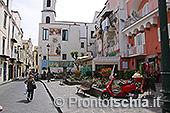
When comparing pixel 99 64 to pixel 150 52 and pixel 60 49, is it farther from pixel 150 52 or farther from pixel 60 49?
pixel 60 49

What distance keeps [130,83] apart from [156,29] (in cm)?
925

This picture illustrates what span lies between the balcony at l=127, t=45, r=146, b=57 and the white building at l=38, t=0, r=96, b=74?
18.6 metres

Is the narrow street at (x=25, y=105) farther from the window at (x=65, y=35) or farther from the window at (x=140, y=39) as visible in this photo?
the window at (x=65, y=35)

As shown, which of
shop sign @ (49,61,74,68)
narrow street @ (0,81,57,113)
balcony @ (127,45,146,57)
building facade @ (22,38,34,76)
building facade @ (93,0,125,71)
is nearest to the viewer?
Answer: narrow street @ (0,81,57,113)

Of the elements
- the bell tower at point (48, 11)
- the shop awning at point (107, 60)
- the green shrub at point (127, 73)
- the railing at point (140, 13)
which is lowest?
the green shrub at point (127, 73)

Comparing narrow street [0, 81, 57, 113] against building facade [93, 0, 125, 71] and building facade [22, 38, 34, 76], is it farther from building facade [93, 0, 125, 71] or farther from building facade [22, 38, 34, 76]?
building facade [22, 38, 34, 76]

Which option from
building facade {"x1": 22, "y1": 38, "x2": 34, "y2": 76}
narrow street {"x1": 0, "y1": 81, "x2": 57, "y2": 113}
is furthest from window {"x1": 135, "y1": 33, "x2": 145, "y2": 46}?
building facade {"x1": 22, "y1": 38, "x2": 34, "y2": 76}

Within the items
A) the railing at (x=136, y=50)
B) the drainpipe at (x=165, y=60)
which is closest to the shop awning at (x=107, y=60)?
the railing at (x=136, y=50)

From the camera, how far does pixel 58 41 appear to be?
39.1m

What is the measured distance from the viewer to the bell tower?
41.8m

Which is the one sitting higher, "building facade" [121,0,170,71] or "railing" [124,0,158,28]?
"railing" [124,0,158,28]

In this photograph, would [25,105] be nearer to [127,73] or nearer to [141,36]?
[127,73]

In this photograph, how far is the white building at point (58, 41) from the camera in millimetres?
37719

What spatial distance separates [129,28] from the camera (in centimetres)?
1797
